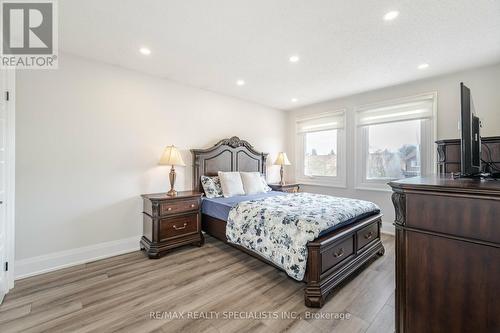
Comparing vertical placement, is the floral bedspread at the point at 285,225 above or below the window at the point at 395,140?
below

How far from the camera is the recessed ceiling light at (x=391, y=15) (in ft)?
6.35

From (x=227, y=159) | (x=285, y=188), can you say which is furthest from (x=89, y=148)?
(x=285, y=188)

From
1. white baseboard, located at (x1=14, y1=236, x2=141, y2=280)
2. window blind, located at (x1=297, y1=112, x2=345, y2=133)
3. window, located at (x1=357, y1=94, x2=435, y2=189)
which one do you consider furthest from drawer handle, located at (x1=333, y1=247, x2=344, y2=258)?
window blind, located at (x1=297, y1=112, x2=345, y2=133)

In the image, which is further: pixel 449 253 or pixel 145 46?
pixel 145 46

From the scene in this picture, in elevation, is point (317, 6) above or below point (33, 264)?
above

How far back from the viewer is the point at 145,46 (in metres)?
2.53

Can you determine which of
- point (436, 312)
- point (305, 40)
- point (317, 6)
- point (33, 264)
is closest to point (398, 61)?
point (305, 40)

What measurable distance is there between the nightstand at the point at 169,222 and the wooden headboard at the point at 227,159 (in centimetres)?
65

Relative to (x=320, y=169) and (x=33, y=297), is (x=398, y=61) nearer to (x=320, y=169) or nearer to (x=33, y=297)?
(x=320, y=169)

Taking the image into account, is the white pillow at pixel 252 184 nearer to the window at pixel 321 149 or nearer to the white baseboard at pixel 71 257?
the window at pixel 321 149

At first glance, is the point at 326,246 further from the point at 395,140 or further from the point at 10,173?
the point at 10,173

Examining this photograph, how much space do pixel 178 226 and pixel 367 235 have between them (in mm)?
2472

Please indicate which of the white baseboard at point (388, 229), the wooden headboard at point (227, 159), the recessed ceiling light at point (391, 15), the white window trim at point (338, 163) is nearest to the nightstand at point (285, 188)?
the wooden headboard at point (227, 159)

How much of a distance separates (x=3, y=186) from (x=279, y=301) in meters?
2.82
